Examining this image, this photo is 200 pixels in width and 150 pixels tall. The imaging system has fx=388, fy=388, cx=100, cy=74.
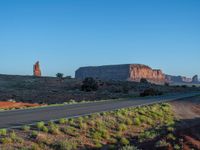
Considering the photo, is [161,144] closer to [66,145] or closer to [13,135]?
[66,145]

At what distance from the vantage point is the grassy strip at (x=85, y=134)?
13039 mm

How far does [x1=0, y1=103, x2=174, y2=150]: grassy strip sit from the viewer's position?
42.8 ft

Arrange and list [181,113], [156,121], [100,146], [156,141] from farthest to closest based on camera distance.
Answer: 1. [181,113]
2. [156,121]
3. [100,146]
4. [156,141]

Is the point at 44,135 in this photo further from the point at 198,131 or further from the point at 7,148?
the point at 198,131

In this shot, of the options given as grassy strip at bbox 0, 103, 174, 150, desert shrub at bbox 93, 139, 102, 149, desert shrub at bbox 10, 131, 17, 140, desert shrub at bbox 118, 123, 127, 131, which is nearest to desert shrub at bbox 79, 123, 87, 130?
grassy strip at bbox 0, 103, 174, 150

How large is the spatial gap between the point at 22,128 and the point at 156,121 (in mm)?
11363

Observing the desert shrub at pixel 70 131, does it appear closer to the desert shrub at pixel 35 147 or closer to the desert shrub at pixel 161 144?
the desert shrub at pixel 35 147

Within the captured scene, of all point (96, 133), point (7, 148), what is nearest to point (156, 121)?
point (96, 133)

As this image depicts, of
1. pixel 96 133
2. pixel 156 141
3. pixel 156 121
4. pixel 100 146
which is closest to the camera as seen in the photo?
pixel 156 141

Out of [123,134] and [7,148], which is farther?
[123,134]

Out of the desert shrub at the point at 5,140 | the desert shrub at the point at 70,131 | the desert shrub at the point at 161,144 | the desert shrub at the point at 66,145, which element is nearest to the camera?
the desert shrub at the point at 5,140

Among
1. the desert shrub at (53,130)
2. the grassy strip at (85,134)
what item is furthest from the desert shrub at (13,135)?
the desert shrub at (53,130)

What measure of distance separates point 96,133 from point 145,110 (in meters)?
11.1

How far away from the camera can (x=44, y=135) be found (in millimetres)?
13852
